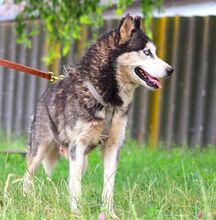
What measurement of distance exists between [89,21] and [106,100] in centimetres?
629

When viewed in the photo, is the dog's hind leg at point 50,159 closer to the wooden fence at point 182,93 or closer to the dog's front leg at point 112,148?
the dog's front leg at point 112,148

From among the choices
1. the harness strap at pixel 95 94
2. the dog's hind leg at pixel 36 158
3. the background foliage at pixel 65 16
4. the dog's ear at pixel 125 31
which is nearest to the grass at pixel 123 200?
the dog's hind leg at pixel 36 158

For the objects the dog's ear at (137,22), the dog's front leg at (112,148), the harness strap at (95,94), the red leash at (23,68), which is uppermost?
the dog's ear at (137,22)

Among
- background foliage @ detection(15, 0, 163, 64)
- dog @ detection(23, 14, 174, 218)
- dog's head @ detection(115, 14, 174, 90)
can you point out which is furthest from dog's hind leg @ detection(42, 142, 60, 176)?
background foliage @ detection(15, 0, 163, 64)

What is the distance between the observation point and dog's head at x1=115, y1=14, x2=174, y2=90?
6434 mm

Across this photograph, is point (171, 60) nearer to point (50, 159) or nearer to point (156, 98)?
point (156, 98)

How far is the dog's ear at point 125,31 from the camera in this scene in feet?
21.2

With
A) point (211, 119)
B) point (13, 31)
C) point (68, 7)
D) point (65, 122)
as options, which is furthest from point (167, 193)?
point (13, 31)

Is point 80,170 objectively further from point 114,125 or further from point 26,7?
point 26,7

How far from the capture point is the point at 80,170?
6.54m

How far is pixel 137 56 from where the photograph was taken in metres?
6.47

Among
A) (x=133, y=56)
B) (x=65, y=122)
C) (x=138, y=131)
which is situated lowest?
(x=138, y=131)

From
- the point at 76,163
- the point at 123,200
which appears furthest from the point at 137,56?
the point at 123,200

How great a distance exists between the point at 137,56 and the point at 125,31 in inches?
9.0
